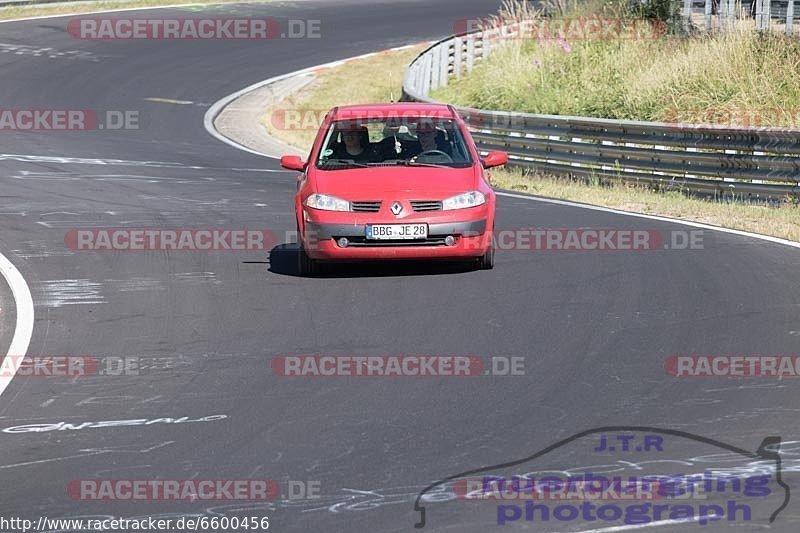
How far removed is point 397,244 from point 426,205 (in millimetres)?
452

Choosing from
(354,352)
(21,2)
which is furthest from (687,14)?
(21,2)

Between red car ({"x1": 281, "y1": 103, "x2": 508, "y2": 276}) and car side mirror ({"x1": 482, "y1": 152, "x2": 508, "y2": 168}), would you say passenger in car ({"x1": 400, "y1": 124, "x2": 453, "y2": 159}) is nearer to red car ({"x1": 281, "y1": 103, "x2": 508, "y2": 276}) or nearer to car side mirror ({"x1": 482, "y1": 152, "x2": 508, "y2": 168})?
red car ({"x1": 281, "y1": 103, "x2": 508, "y2": 276})

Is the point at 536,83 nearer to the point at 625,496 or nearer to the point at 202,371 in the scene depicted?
the point at 202,371

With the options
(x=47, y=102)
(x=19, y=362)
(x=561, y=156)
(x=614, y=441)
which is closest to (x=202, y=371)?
(x=19, y=362)

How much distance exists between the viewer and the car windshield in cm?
1293

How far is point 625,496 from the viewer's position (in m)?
6.23

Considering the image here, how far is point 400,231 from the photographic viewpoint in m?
12.0

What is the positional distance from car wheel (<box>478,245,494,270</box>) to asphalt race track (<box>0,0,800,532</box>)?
140mm

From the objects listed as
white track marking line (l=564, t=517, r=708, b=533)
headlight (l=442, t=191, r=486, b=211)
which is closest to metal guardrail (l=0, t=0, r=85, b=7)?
headlight (l=442, t=191, r=486, b=211)

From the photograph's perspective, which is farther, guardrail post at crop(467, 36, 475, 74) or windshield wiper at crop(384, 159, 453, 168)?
guardrail post at crop(467, 36, 475, 74)

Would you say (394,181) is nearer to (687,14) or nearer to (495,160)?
(495,160)

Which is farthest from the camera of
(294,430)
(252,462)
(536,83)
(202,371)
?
(536,83)

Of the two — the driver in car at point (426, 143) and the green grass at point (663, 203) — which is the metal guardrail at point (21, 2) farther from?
the driver in car at point (426, 143)

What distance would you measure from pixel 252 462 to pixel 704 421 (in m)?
2.51
